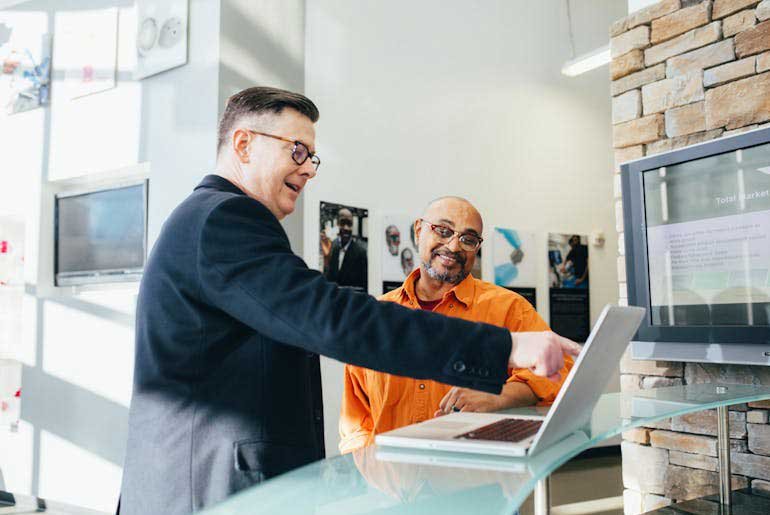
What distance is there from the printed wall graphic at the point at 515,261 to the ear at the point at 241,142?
15.3 feet

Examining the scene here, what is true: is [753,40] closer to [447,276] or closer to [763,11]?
[763,11]

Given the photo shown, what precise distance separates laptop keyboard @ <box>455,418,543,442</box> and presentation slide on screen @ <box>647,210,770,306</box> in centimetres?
138

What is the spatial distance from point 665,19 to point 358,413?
1.92 metres

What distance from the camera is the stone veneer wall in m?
2.48

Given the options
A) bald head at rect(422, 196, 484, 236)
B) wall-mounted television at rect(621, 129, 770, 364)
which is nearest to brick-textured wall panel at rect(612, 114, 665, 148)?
wall-mounted television at rect(621, 129, 770, 364)

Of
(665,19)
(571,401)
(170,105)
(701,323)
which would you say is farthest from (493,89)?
(571,401)

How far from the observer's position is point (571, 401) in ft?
3.79

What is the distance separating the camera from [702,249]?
259 centimetres

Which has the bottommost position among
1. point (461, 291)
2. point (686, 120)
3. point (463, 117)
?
point (461, 291)

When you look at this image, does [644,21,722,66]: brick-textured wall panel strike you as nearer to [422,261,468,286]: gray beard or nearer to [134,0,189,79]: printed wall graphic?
[422,261,468,286]: gray beard

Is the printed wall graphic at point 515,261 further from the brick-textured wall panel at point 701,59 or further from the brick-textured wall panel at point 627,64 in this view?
the brick-textured wall panel at point 701,59

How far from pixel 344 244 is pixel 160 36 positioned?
1.79m

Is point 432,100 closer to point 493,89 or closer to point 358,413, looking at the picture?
point 493,89

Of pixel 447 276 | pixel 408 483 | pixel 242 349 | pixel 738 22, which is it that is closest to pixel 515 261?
pixel 738 22
